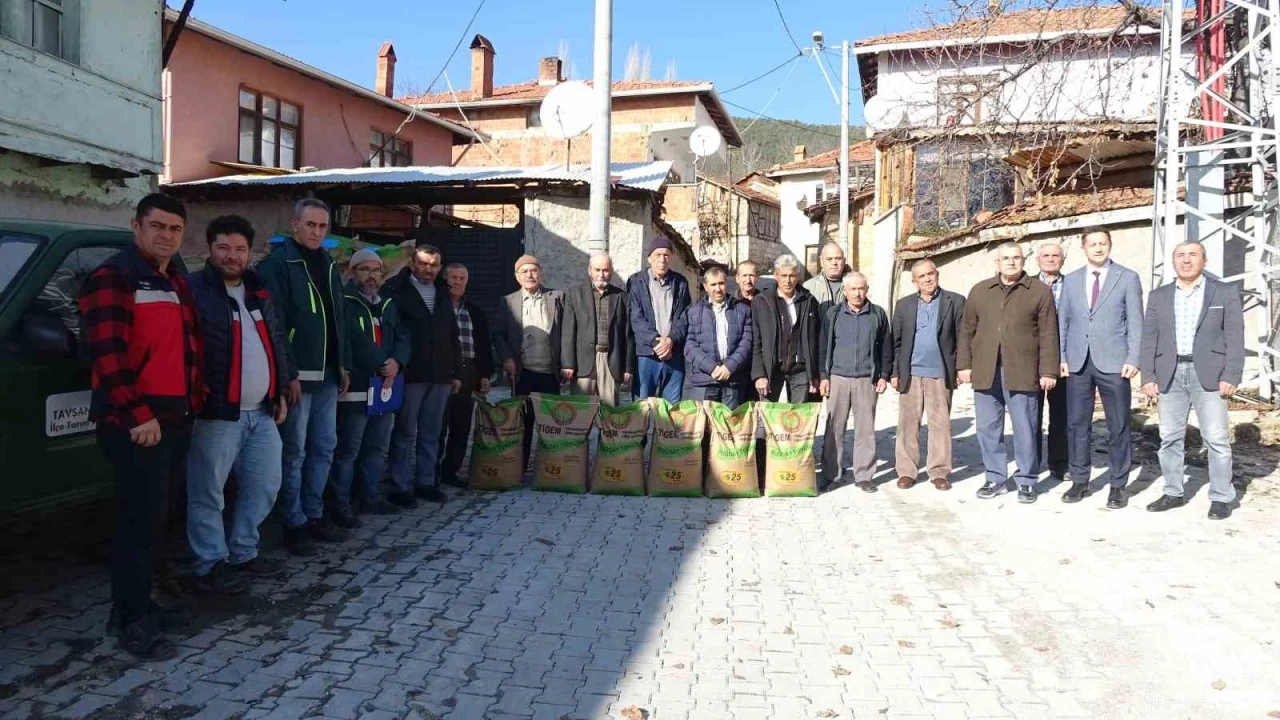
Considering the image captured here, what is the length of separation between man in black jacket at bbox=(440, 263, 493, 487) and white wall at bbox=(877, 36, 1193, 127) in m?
9.22

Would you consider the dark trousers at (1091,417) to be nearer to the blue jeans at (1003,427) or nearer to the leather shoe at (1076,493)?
the leather shoe at (1076,493)

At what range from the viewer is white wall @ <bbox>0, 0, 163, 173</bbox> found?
28.7 ft

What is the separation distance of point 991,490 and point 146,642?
5.66 metres

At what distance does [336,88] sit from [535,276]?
49.3ft

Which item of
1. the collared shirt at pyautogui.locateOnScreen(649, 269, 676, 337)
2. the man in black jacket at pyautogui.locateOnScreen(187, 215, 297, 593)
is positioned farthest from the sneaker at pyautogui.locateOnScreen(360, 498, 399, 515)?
the collared shirt at pyautogui.locateOnScreen(649, 269, 676, 337)

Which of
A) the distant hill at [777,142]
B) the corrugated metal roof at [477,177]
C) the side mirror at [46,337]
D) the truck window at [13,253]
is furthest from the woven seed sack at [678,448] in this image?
the distant hill at [777,142]

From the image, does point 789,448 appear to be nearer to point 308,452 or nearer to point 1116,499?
point 1116,499

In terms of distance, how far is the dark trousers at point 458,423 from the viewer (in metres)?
6.37

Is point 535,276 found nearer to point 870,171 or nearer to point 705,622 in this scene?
point 705,622

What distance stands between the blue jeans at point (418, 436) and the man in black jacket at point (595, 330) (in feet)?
3.68

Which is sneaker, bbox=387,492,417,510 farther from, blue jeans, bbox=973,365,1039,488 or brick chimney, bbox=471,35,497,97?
brick chimney, bbox=471,35,497,97

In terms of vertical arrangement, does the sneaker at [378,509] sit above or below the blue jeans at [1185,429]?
below

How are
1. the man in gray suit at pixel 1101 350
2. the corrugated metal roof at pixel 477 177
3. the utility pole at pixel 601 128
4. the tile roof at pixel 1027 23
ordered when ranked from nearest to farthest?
the man in gray suit at pixel 1101 350
the utility pole at pixel 601 128
the corrugated metal roof at pixel 477 177
the tile roof at pixel 1027 23

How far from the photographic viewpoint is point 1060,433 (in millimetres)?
6980
